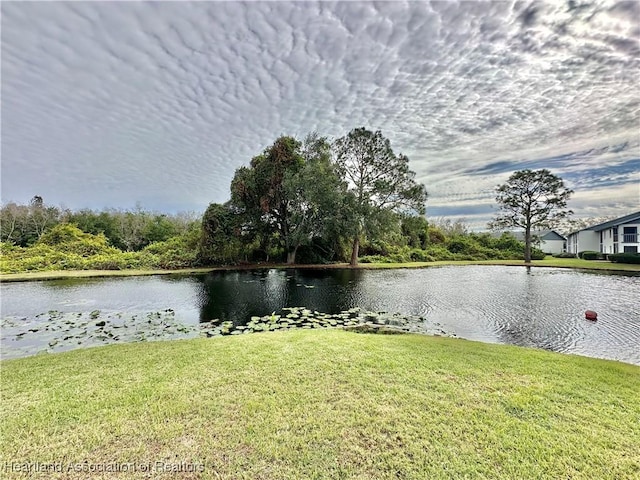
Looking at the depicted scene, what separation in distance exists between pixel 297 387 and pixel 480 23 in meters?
9.99

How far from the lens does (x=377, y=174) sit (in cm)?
2362

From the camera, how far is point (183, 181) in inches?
1072

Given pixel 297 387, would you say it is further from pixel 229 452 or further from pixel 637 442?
pixel 637 442

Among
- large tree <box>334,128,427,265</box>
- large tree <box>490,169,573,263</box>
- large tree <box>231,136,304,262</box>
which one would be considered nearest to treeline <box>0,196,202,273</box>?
large tree <box>231,136,304,262</box>

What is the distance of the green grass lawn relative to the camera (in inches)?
83.7

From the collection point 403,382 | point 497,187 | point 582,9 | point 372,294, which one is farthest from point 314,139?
point 403,382

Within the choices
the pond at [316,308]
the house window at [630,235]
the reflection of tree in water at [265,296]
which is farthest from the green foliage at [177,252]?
the house window at [630,235]

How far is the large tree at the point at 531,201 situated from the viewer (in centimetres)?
2733

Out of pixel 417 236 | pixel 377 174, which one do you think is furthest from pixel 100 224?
pixel 417 236

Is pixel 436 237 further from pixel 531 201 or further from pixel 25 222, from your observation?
pixel 25 222

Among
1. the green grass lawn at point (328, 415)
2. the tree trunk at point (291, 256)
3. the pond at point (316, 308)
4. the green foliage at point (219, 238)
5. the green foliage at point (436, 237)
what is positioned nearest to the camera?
the green grass lawn at point (328, 415)

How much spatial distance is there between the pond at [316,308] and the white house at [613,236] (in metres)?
20.5

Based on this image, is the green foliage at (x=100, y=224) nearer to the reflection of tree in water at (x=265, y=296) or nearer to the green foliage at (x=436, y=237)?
the reflection of tree in water at (x=265, y=296)

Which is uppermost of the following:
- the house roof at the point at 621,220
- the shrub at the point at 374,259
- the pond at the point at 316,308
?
the house roof at the point at 621,220
